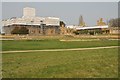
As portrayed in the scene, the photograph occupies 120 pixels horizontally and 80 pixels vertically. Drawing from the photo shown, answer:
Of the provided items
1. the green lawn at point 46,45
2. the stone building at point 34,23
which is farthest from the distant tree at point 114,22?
the green lawn at point 46,45

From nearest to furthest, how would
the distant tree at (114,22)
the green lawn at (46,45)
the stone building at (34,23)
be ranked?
the green lawn at (46,45) → the distant tree at (114,22) → the stone building at (34,23)

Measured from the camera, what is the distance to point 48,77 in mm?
7566

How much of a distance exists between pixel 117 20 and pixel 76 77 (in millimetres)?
92189

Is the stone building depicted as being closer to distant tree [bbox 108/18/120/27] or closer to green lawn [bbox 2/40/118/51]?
distant tree [bbox 108/18/120/27]

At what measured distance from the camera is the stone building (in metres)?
103

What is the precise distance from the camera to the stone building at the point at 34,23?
10328cm

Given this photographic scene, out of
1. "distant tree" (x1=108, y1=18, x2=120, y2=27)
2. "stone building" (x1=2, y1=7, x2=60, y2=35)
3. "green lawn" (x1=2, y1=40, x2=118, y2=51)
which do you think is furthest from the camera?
"stone building" (x1=2, y1=7, x2=60, y2=35)

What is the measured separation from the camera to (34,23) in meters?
106

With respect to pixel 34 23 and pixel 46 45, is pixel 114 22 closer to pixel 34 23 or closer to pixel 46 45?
pixel 34 23

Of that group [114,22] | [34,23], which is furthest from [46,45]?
[34,23]

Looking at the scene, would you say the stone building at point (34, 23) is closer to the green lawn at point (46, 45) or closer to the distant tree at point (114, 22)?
the distant tree at point (114, 22)

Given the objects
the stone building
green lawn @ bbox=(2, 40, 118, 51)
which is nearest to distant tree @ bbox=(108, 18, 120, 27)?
the stone building

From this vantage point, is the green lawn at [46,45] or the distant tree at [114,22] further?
the distant tree at [114,22]

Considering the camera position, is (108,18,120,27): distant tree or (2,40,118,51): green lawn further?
(108,18,120,27): distant tree
